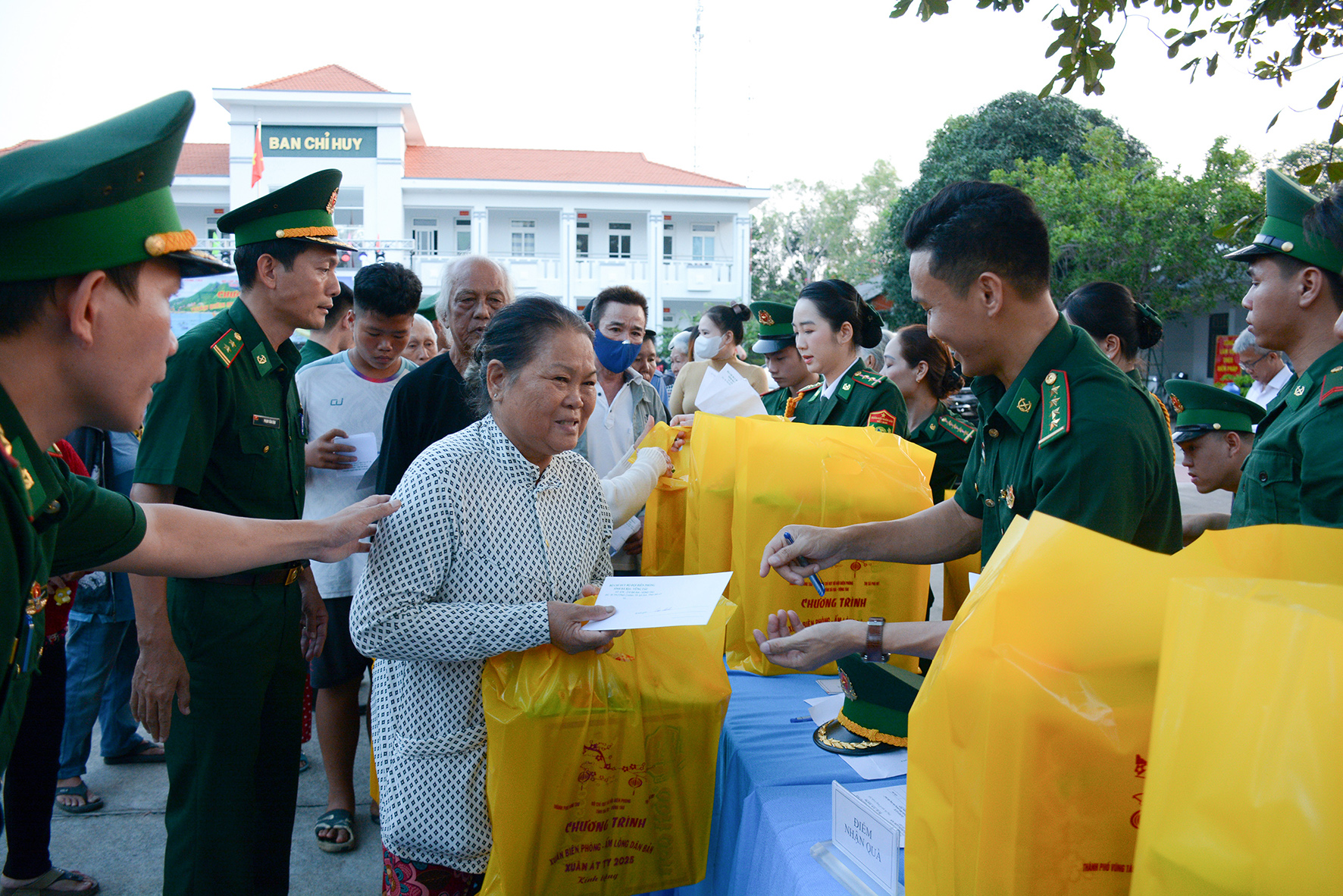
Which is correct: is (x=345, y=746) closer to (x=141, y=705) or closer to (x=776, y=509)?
(x=141, y=705)

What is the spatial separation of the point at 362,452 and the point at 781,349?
207cm

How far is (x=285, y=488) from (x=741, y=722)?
1407mm

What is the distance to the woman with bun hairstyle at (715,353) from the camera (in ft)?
16.8

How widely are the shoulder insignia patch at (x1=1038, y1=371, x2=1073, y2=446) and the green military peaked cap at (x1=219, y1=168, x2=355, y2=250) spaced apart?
1.88 m

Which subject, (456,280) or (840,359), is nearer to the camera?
(456,280)

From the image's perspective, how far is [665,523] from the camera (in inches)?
120

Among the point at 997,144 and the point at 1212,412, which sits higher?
the point at 997,144

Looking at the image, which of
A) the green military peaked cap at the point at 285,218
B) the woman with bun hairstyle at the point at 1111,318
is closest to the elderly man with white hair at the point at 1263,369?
the woman with bun hairstyle at the point at 1111,318

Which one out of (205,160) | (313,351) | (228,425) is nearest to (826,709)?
(228,425)

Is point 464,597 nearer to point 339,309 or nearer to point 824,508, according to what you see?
point 824,508

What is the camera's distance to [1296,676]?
0.62m

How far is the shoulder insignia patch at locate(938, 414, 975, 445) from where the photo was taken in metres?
3.82

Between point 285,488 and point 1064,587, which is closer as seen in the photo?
point 1064,587

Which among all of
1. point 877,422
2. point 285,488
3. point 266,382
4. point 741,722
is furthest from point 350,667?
point 877,422
